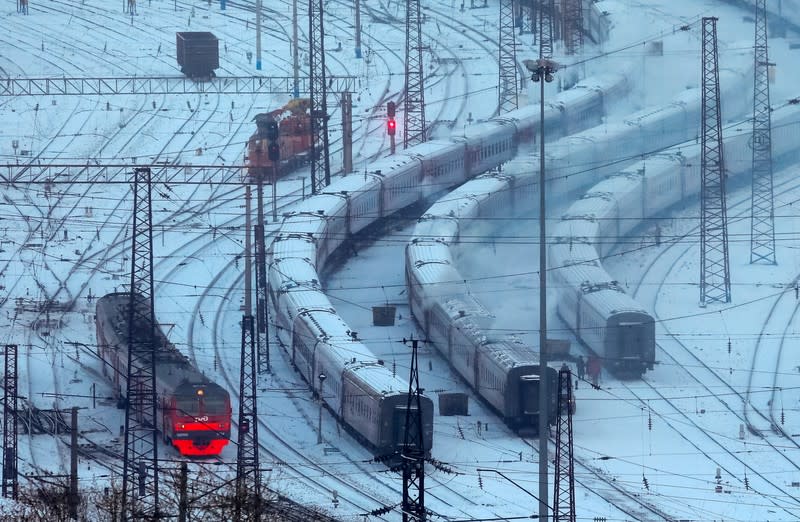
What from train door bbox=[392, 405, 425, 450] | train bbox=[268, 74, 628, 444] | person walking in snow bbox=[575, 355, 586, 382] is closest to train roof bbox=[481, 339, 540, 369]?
person walking in snow bbox=[575, 355, 586, 382]

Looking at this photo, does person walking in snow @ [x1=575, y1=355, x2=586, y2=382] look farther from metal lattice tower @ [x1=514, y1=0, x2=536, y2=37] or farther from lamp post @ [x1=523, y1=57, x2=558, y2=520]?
metal lattice tower @ [x1=514, y1=0, x2=536, y2=37]

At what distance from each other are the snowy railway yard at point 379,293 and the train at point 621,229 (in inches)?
22.2

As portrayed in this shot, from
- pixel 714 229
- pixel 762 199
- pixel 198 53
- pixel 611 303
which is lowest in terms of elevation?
pixel 611 303

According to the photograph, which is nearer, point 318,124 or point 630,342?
point 630,342

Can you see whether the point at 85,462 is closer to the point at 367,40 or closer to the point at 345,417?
the point at 345,417

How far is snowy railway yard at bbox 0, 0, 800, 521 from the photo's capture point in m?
29.2

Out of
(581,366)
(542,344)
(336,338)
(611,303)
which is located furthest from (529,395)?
(542,344)

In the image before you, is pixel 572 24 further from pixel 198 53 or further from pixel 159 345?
pixel 159 345

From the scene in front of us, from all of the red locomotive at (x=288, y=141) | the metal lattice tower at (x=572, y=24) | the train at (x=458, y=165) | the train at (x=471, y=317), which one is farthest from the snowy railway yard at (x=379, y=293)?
the metal lattice tower at (x=572, y=24)

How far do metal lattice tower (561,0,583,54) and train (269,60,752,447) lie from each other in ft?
18.8

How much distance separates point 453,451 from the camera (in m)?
30.6

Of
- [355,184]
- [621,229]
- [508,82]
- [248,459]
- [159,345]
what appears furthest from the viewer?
[508,82]

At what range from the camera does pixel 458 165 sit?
50.3 meters

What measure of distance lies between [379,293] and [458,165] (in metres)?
9.77
